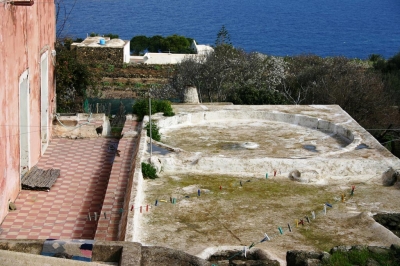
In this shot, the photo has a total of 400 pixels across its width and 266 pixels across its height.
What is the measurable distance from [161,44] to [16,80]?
202 feet

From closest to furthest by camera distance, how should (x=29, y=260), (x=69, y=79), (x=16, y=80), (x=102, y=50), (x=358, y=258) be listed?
(x=29, y=260), (x=358, y=258), (x=16, y=80), (x=69, y=79), (x=102, y=50)

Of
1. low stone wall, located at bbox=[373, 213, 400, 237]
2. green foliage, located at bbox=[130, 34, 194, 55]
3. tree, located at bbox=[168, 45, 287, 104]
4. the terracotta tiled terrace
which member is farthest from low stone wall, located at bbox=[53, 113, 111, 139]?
green foliage, located at bbox=[130, 34, 194, 55]

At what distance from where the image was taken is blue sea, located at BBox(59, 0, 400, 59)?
115625mm

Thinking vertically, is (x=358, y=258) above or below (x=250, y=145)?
above

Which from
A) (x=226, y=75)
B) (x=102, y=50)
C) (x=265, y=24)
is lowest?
(x=265, y=24)

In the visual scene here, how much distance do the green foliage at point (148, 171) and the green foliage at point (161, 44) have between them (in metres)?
54.8

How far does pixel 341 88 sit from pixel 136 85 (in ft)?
86.3

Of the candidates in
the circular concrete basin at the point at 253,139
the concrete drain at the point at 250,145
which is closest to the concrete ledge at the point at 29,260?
the circular concrete basin at the point at 253,139

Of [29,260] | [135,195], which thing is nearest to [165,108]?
[135,195]

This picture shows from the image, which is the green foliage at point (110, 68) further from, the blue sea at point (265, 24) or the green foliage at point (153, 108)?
the blue sea at point (265, 24)

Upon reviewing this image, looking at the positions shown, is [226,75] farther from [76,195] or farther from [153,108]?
[76,195]

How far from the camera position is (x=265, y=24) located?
150000 millimetres

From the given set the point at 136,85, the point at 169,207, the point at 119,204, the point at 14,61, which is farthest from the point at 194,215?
the point at 136,85

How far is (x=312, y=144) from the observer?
14.8m
